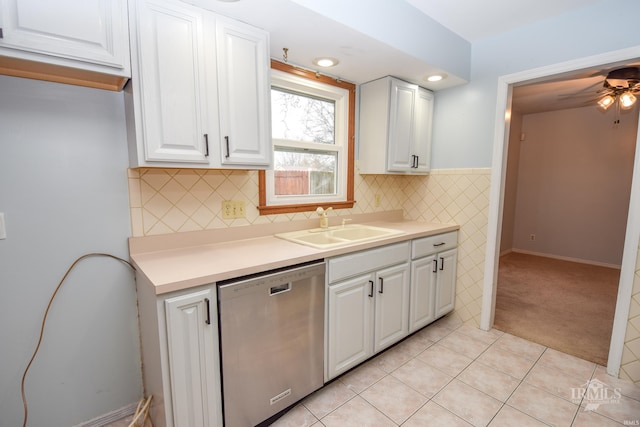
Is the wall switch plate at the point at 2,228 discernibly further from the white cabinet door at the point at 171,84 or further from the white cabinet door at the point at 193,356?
the white cabinet door at the point at 193,356

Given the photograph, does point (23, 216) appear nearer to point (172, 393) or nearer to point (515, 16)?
point (172, 393)

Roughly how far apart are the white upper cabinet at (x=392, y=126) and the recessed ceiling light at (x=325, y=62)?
52 centimetres

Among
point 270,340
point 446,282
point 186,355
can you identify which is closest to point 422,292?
point 446,282

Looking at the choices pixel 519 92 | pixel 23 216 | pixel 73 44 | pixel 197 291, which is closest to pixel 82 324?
pixel 23 216

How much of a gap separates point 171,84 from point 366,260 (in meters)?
1.45

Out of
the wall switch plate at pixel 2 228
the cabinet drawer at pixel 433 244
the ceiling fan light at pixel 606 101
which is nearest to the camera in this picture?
the wall switch plate at pixel 2 228

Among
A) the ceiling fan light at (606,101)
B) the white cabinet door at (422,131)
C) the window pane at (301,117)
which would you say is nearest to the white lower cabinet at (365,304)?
the white cabinet door at (422,131)

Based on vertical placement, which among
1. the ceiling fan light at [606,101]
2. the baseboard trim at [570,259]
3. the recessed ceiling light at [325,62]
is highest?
the recessed ceiling light at [325,62]

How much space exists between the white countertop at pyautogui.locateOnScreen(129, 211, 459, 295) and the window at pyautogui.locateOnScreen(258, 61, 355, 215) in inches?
11.0

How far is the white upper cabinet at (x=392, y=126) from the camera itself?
8.13 ft

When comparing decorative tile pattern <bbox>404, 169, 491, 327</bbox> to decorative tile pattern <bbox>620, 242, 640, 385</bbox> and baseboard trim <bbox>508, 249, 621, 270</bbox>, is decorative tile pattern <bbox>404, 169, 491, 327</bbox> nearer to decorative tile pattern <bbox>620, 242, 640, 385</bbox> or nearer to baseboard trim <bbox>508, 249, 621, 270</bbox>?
decorative tile pattern <bbox>620, 242, 640, 385</bbox>

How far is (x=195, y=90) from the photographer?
1469 mm

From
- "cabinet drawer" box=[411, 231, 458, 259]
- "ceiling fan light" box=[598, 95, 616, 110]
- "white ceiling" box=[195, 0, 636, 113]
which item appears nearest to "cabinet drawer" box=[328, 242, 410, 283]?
"cabinet drawer" box=[411, 231, 458, 259]

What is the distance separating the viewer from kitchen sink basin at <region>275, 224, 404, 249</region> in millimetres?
2061
